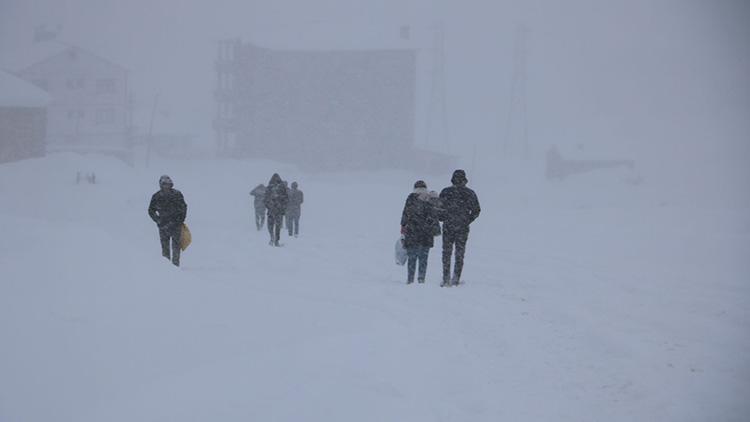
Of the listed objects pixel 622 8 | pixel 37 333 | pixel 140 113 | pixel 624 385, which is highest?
pixel 622 8

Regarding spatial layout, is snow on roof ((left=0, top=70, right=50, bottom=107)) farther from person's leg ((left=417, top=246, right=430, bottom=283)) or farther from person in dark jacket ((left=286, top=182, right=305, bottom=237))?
person's leg ((left=417, top=246, right=430, bottom=283))

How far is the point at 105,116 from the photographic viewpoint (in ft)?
182

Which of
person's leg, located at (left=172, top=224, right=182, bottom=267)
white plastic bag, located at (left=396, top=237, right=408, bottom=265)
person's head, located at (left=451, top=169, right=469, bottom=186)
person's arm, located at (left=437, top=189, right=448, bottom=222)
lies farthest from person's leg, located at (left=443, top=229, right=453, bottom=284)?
person's leg, located at (left=172, top=224, right=182, bottom=267)

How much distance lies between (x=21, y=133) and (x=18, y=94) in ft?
6.49

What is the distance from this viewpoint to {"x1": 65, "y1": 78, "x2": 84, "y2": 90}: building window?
5394 cm

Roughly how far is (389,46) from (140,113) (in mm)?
33465

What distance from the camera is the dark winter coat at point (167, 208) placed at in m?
10.6

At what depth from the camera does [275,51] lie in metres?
47.2

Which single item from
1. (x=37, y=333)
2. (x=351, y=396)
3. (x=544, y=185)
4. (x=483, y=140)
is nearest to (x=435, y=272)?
(x=351, y=396)

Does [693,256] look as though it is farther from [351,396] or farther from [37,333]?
[37,333]

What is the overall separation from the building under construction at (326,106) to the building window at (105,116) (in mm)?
13042

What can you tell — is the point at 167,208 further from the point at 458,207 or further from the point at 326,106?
the point at 326,106

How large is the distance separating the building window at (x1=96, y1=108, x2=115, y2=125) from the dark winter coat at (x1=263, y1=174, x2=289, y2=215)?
44694mm

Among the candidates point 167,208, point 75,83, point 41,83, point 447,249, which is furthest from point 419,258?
point 41,83
